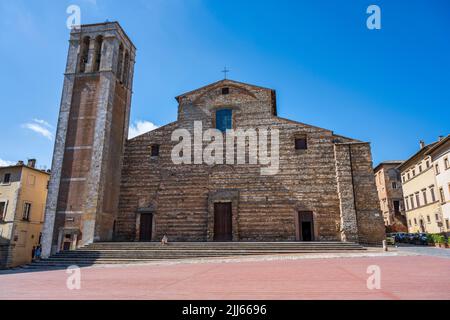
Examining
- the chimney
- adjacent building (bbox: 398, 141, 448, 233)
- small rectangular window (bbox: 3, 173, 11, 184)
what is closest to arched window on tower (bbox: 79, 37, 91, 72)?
small rectangular window (bbox: 3, 173, 11, 184)

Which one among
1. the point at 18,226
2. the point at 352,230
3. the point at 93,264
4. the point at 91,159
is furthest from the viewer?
the point at 18,226

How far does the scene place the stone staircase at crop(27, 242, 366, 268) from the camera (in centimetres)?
1474

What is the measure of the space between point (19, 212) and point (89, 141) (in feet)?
39.0

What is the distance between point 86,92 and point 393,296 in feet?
68.4

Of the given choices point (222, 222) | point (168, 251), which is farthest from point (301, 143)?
point (168, 251)

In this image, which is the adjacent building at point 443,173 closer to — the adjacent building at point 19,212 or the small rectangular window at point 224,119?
the small rectangular window at point 224,119

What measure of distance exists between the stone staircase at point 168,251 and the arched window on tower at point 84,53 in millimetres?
12297

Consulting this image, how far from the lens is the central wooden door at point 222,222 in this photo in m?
19.4

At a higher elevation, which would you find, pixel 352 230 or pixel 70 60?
pixel 70 60

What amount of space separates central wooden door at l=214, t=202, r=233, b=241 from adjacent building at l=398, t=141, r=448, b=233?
19488 mm

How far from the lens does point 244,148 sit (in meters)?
20.5

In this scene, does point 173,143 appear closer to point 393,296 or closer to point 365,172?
point 365,172

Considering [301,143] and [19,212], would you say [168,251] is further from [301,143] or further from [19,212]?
[19,212]
